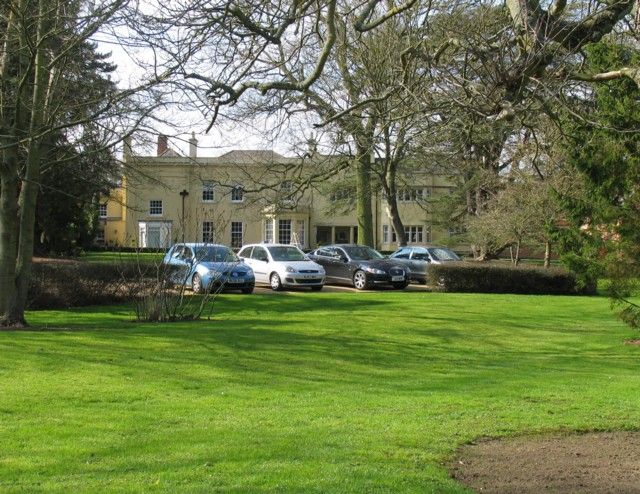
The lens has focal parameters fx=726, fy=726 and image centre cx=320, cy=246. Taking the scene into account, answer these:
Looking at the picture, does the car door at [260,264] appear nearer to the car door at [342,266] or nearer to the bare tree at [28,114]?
the car door at [342,266]

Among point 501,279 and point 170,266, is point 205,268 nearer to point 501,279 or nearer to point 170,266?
point 170,266

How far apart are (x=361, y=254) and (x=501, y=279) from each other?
18.4 ft

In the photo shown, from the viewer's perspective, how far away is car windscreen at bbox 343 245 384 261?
2923 cm

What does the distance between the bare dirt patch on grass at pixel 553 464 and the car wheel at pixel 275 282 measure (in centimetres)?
2057

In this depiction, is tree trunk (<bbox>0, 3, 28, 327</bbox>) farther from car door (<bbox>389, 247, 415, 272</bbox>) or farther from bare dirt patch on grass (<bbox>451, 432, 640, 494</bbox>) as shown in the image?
car door (<bbox>389, 247, 415, 272</bbox>)

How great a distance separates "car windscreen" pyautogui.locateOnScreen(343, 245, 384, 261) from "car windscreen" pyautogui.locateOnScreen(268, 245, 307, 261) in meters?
2.20

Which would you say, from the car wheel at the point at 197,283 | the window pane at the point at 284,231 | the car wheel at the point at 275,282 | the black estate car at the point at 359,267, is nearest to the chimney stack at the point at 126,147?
the car wheel at the point at 197,283

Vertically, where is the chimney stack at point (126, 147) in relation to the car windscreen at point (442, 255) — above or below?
above

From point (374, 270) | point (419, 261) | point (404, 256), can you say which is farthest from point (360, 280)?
point (404, 256)

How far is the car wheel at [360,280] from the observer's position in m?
28.2

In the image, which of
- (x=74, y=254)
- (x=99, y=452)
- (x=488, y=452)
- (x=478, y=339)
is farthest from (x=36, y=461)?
(x=74, y=254)

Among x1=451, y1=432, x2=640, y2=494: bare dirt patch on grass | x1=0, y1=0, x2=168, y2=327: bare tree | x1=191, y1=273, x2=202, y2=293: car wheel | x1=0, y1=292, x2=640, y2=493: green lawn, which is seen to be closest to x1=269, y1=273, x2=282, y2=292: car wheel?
x1=191, y1=273, x2=202, y2=293: car wheel

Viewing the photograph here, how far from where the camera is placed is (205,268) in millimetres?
23797

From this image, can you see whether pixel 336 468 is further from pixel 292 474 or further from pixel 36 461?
pixel 36 461
